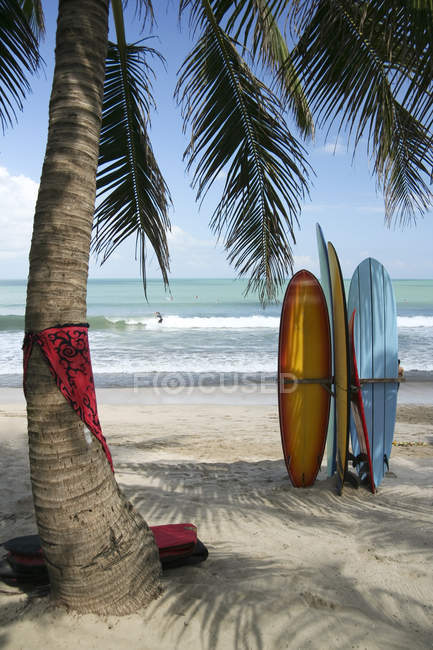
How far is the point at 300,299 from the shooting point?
3.70m

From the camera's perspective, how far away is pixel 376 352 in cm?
372

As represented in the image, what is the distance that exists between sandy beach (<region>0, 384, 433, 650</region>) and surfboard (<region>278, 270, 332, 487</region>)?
1.05ft

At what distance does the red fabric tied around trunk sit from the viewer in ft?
5.91

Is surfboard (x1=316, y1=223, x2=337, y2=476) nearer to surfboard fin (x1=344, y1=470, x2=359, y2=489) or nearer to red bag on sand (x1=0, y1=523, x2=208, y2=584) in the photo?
surfboard fin (x1=344, y1=470, x2=359, y2=489)

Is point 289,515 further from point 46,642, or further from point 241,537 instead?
point 46,642

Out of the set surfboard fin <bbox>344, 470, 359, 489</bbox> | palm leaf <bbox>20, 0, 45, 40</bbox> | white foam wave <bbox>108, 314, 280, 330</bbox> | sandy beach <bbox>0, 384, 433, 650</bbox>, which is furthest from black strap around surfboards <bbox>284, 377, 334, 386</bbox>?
white foam wave <bbox>108, 314, 280, 330</bbox>

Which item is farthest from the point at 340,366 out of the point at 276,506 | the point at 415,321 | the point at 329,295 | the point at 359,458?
the point at 415,321

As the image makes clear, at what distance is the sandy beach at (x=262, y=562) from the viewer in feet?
5.83

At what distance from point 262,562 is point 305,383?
152cm

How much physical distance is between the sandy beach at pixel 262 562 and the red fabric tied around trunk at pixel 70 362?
0.75 m

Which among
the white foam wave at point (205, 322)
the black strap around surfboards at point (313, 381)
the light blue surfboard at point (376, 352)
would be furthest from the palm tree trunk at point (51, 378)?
the white foam wave at point (205, 322)

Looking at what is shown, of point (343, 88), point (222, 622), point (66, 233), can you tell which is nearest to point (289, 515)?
point (222, 622)

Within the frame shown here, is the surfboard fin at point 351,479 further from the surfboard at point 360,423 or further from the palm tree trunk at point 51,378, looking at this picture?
the palm tree trunk at point 51,378

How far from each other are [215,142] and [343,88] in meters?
1.15
